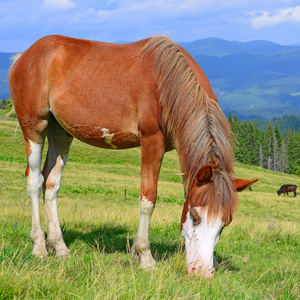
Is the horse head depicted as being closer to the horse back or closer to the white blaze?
the white blaze

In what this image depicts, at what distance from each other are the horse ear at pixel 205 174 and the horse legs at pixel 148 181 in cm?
69

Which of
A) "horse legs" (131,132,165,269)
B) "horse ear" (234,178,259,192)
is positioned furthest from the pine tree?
"horse ear" (234,178,259,192)

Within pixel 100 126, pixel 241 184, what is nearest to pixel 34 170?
pixel 100 126

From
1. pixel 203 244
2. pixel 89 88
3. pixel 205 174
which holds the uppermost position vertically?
pixel 89 88

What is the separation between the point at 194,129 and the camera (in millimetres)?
3863

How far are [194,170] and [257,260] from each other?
6.28 ft

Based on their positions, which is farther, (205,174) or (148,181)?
(148,181)

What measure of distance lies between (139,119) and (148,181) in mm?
728

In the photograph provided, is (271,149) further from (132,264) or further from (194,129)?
(194,129)

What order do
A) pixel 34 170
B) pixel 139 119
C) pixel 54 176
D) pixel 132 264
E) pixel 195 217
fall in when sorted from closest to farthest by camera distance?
pixel 195 217 → pixel 139 119 → pixel 132 264 → pixel 34 170 → pixel 54 176

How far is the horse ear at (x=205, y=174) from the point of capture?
3463 millimetres

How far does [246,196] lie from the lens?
3081 cm

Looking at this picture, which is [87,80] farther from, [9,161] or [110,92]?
[9,161]

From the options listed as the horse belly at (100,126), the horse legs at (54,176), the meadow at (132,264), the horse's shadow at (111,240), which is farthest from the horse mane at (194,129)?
the horse legs at (54,176)
